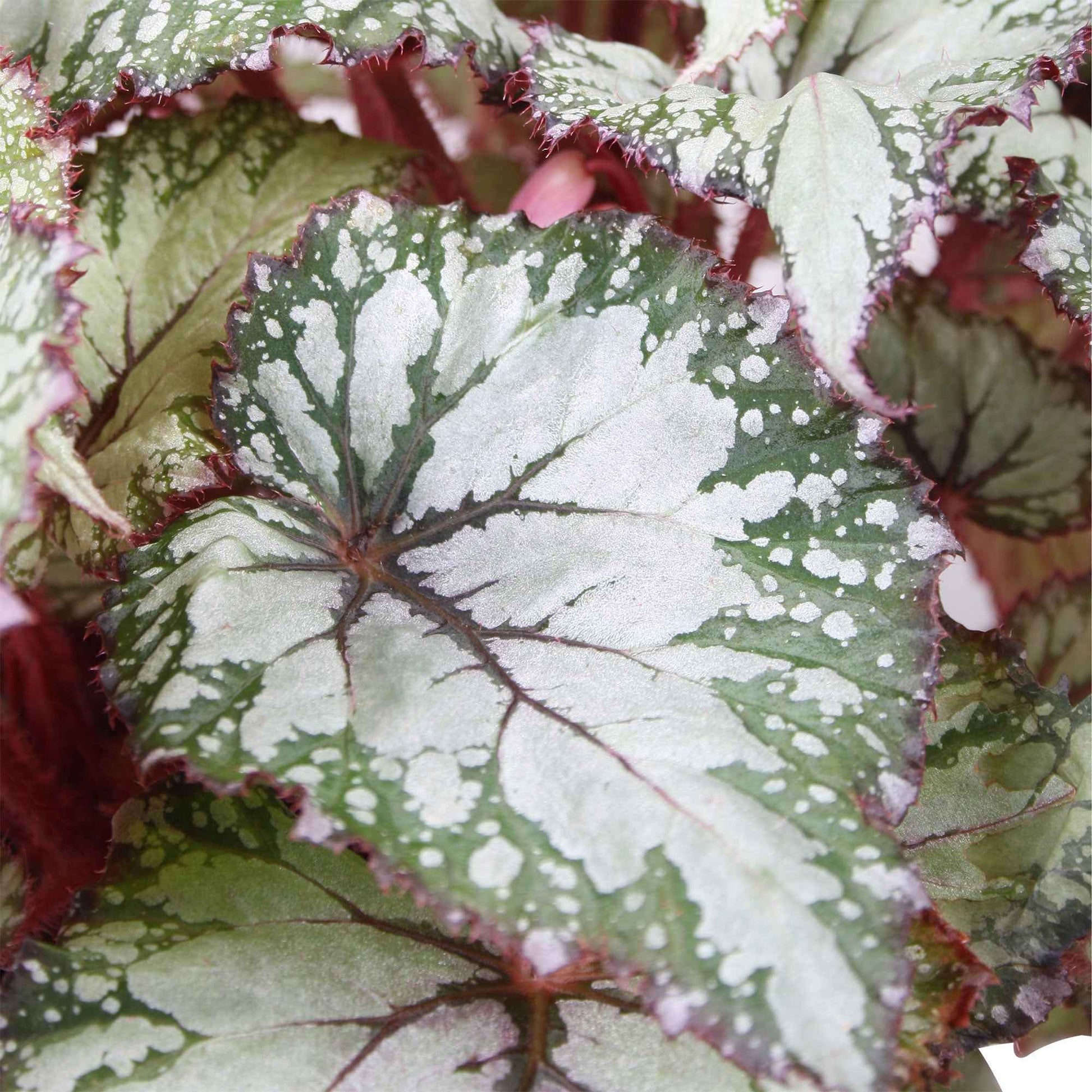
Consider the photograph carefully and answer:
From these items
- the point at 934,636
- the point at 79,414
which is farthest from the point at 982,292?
the point at 79,414

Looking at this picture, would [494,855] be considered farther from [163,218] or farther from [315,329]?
[163,218]

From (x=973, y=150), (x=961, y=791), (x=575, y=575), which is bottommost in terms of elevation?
(x=961, y=791)

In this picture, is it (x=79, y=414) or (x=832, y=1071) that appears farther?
(x=79, y=414)

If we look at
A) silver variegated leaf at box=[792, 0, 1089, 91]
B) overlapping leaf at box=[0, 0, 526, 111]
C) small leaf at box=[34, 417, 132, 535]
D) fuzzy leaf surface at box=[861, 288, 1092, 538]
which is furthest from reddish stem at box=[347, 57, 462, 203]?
small leaf at box=[34, 417, 132, 535]

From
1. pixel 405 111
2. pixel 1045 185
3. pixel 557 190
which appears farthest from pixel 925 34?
pixel 405 111

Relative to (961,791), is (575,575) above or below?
above

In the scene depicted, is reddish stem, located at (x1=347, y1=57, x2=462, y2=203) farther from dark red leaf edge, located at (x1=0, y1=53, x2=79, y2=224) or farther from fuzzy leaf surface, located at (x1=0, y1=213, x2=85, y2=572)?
fuzzy leaf surface, located at (x1=0, y1=213, x2=85, y2=572)

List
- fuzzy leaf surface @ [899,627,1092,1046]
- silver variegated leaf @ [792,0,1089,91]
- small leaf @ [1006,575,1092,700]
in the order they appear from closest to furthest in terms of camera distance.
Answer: fuzzy leaf surface @ [899,627,1092,1046] → silver variegated leaf @ [792,0,1089,91] → small leaf @ [1006,575,1092,700]
